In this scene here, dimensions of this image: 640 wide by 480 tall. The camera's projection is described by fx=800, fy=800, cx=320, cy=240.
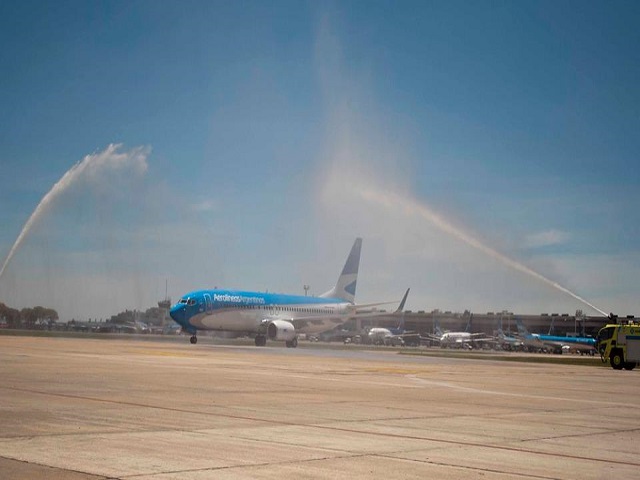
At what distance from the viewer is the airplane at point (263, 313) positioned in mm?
82562

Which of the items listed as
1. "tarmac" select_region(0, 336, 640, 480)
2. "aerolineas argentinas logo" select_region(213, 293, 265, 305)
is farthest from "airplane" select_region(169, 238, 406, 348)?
"tarmac" select_region(0, 336, 640, 480)

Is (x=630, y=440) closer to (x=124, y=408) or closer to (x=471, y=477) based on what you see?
(x=471, y=477)

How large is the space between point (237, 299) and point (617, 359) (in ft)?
145

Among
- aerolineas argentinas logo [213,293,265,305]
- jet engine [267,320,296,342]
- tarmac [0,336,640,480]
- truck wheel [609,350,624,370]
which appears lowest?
tarmac [0,336,640,480]

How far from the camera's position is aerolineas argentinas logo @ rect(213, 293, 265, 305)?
276 ft

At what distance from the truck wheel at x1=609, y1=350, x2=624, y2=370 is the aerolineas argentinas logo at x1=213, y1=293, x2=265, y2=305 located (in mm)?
43346

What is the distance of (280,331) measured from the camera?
288 feet

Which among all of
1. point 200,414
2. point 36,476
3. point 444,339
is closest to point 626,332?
point 200,414

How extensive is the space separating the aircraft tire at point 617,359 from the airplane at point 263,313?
42.5 metres

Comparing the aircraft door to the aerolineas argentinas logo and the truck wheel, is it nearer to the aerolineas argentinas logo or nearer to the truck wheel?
the aerolineas argentinas logo

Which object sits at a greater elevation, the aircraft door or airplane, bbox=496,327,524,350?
the aircraft door

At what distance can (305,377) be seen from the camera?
30359 millimetres

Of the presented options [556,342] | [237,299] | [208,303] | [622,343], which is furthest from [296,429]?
[556,342]

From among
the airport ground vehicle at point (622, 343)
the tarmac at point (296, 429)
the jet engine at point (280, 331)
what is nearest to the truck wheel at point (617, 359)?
the airport ground vehicle at point (622, 343)
